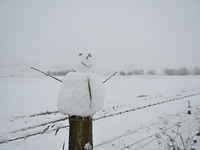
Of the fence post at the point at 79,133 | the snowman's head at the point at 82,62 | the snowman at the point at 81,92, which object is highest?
the snowman's head at the point at 82,62

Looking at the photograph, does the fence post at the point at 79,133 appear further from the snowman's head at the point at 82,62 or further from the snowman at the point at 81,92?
the snowman's head at the point at 82,62

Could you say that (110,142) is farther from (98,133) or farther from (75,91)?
(75,91)

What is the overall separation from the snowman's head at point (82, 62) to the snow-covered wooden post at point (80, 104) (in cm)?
4

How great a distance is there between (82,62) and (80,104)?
465mm

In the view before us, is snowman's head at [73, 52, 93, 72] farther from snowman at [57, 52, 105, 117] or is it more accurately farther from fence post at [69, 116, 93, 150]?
fence post at [69, 116, 93, 150]

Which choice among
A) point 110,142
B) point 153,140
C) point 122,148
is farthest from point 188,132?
point 110,142

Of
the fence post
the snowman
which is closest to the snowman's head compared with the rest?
the snowman

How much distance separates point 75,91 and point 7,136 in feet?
15.2

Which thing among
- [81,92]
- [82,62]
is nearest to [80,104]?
[81,92]

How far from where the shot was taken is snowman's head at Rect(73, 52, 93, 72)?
118 cm

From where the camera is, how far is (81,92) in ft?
3.51

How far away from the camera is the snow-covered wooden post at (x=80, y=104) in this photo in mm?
1030

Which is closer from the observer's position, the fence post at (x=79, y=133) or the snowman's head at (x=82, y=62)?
the fence post at (x=79, y=133)

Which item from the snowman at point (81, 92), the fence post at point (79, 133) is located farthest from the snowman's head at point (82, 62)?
the fence post at point (79, 133)
